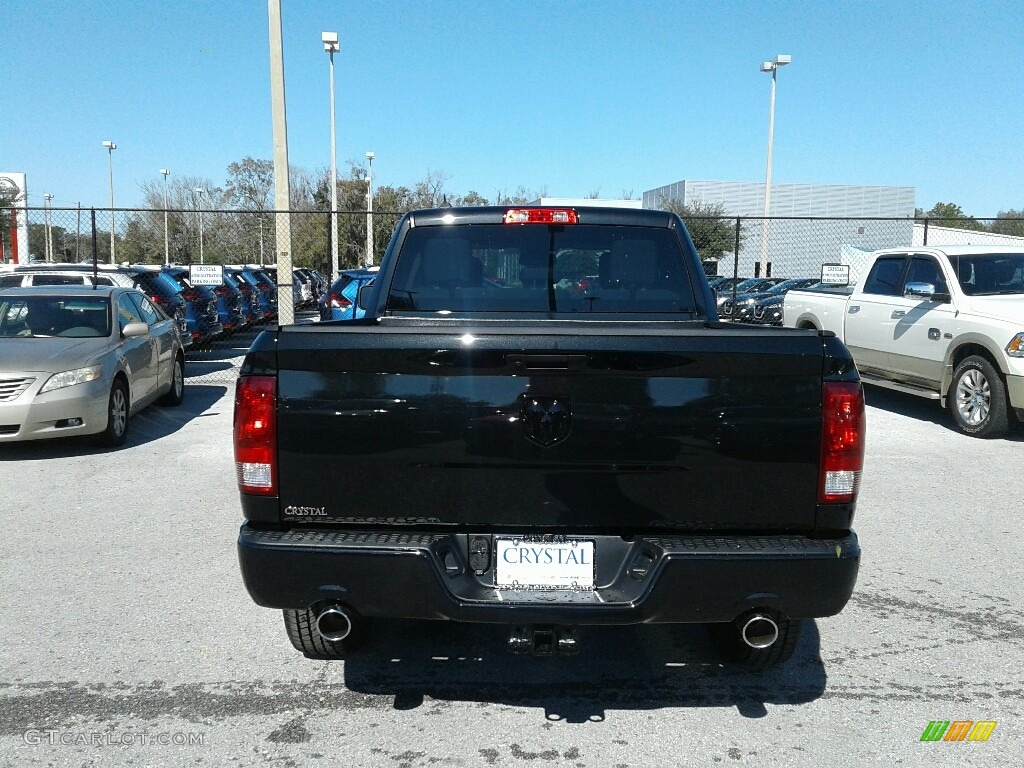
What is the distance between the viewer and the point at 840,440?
301 centimetres

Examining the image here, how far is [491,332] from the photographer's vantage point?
296cm

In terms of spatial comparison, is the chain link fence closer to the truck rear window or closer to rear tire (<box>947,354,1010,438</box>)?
rear tire (<box>947,354,1010,438</box>)

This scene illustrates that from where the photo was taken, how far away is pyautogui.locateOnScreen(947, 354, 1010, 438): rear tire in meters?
9.01

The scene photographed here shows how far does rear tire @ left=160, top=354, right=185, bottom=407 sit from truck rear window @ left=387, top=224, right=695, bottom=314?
A: 725 centimetres

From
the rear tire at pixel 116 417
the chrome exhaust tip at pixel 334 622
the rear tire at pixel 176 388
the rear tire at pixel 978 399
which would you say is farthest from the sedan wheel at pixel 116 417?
the rear tire at pixel 978 399

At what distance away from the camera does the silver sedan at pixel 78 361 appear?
25.8 ft

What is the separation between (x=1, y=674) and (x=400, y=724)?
182 cm

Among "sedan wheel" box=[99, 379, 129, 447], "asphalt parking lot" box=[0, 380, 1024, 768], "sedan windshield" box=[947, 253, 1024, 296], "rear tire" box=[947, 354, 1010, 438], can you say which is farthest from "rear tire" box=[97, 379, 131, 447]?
"sedan windshield" box=[947, 253, 1024, 296]

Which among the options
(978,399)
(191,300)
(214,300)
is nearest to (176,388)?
(191,300)

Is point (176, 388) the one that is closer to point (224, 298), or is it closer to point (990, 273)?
point (224, 298)

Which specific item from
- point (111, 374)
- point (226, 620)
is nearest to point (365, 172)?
point (111, 374)

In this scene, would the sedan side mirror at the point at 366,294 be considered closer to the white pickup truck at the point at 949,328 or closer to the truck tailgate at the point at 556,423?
the truck tailgate at the point at 556,423

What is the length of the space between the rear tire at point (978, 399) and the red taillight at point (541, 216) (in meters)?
6.55

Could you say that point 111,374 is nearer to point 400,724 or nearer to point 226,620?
point 226,620
